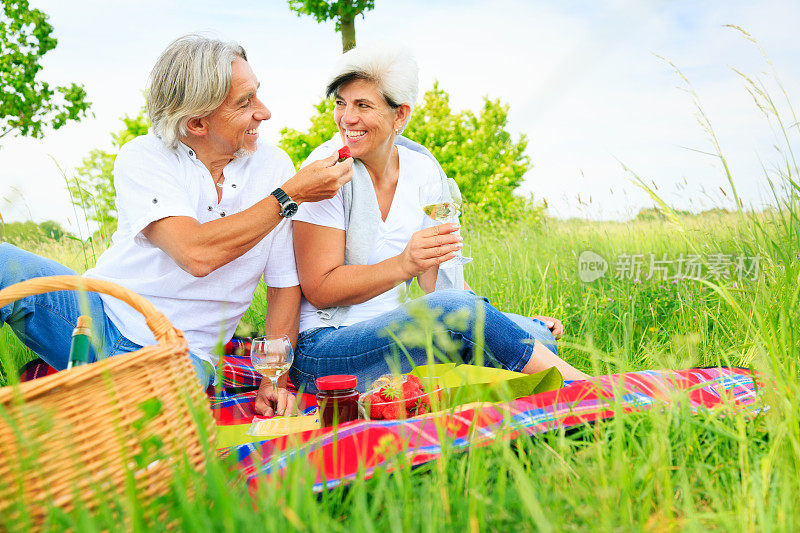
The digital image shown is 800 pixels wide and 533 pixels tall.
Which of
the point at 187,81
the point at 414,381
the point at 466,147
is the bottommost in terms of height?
the point at 414,381

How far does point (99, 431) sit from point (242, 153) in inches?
68.3

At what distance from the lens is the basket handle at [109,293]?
1594mm

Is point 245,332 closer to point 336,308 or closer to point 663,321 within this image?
point 336,308

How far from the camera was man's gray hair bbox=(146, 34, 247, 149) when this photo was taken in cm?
266

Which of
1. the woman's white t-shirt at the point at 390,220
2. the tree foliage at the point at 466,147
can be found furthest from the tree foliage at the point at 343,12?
the woman's white t-shirt at the point at 390,220

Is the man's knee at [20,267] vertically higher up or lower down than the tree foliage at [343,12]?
lower down

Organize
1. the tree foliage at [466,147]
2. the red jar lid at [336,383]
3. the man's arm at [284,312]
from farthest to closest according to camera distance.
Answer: the tree foliage at [466,147]
the man's arm at [284,312]
the red jar lid at [336,383]

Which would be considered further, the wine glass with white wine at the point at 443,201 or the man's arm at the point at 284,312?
the man's arm at the point at 284,312

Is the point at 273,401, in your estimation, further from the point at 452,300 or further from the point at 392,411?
the point at 452,300

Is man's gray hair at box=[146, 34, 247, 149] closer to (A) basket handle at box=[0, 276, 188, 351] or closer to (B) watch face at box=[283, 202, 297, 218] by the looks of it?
(B) watch face at box=[283, 202, 297, 218]

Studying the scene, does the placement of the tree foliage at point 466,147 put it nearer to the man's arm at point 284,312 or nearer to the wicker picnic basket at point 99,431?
the man's arm at point 284,312

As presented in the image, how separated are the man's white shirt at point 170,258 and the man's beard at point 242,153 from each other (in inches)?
1.0

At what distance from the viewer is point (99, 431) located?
1.39 meters

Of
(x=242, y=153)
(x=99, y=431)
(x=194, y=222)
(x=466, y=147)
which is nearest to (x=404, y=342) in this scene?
(x=194, y=222)
